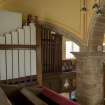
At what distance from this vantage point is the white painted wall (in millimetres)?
5105

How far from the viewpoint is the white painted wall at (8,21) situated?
511 centimetres

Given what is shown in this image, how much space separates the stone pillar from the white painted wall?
1585 mm

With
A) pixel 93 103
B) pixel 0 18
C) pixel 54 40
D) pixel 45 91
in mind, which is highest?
pixel 0 18

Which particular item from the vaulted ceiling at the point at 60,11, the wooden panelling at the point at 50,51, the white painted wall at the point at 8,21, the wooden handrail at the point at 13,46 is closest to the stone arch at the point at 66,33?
the vaulted ceiling at the point at 60,11

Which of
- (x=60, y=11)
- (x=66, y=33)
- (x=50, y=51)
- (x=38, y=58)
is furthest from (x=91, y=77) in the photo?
(x=60, y=11)

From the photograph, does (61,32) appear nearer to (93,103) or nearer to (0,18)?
(0,18)

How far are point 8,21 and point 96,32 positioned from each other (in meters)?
1.98

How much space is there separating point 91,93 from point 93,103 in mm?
222

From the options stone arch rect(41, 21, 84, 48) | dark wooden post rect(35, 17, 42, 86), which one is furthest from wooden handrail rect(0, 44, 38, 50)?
Result: stone arch rect(41, 21, 84, 48)

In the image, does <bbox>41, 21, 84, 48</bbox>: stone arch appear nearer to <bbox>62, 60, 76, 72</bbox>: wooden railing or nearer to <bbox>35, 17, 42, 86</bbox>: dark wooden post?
<bbox>35, 17, 42, 86</bbox>: dark wooden post

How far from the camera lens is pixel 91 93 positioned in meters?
5.05

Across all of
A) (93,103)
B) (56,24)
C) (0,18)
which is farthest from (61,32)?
(93,103)

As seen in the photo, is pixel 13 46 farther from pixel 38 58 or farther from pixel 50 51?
pixel 50 51

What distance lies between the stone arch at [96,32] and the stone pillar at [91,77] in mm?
180
